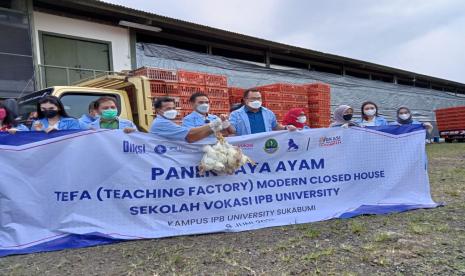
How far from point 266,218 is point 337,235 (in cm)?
81

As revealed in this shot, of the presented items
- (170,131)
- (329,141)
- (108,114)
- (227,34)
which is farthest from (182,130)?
(227,34)

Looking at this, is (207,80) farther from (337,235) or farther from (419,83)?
(419,83)

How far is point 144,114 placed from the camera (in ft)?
20.5

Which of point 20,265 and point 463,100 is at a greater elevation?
point 463,100

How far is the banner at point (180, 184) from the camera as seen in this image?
374 cm

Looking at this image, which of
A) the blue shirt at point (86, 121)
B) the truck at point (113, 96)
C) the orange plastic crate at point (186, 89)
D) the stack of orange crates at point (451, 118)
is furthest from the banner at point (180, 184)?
the stack of orange crates at point (451, 118)

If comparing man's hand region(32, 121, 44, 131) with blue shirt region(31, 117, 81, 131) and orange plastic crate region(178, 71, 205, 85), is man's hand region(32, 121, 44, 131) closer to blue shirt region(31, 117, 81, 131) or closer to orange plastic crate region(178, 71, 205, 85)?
blue shirt region(31, 117, 81, 131)

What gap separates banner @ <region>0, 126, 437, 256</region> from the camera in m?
3.74

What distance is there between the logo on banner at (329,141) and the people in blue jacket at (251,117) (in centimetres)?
48

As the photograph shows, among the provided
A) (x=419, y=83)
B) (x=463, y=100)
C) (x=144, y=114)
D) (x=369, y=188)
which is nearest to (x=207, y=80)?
(x=144, y=114)

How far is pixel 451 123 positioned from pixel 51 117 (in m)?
27.2

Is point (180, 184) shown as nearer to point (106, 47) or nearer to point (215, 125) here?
point (215, 125)

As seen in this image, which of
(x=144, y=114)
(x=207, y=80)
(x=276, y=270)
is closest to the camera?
(x=276, y=270)

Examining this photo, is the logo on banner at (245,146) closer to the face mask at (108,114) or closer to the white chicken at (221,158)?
the white chicken at (221,158)
